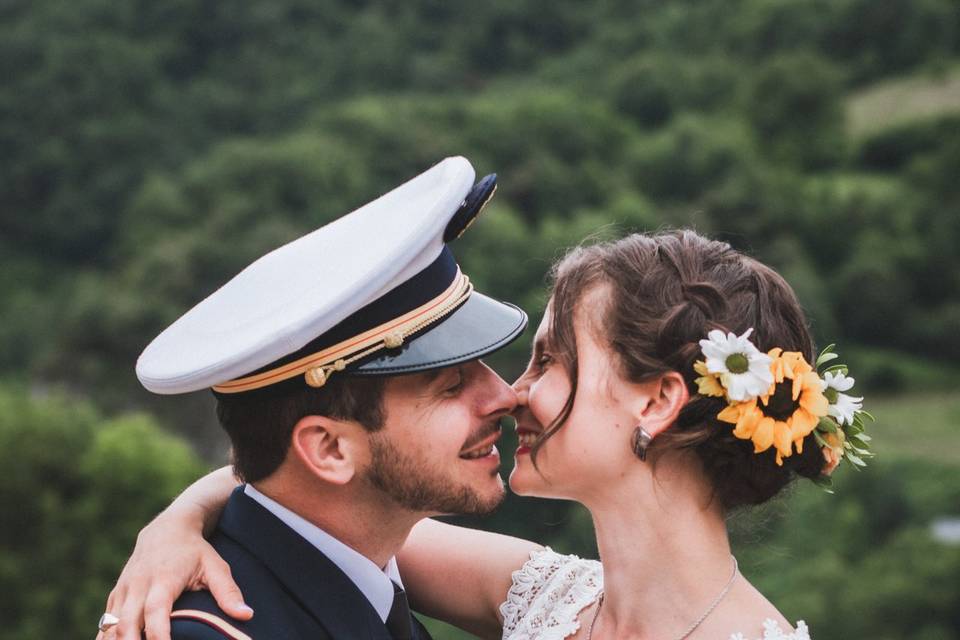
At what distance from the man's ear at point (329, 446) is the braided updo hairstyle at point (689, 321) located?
1.84 feet

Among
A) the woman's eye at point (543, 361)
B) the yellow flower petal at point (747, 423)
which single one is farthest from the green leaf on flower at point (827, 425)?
the woman's eye at point (543, 361)

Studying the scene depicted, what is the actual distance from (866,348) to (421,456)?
57792mm

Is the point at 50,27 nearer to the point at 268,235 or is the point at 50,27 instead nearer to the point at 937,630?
the point at 268,235

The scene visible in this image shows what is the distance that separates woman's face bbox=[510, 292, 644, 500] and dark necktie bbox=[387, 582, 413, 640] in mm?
459

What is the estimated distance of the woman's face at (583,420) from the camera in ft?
11.5

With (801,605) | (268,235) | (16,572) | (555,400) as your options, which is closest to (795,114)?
(268,235)

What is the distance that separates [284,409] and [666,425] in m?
1.02

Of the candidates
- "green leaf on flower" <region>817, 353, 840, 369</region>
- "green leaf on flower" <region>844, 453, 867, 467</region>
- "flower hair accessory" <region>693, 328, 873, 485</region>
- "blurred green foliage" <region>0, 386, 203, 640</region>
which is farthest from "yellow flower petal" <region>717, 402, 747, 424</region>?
"blurred green foliage" <region>0, 386, 203, 640</region>

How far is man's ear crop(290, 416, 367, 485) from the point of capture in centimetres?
333

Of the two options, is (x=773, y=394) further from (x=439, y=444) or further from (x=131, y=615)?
(x=131, y=615)

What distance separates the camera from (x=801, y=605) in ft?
121

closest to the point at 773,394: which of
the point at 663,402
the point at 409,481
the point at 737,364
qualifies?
the point at 737,364

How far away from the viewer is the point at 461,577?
4.17m

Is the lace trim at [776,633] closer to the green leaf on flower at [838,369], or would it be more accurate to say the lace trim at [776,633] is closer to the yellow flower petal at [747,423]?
the yellow flower petal at [747,423]
